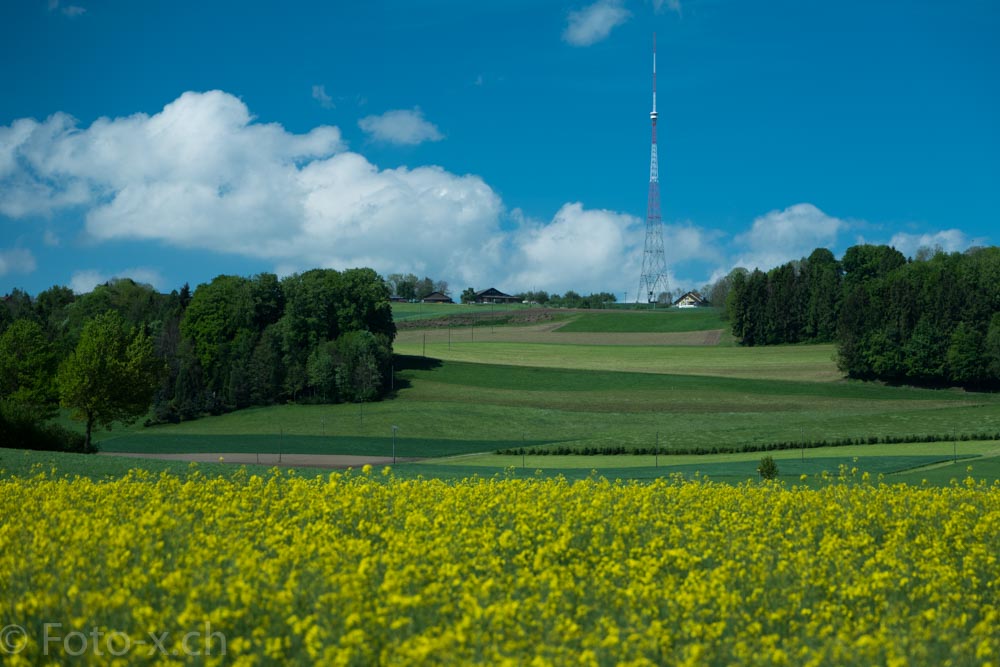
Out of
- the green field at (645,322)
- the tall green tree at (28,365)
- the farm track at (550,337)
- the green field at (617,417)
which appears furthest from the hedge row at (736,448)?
the green field at (645,322)

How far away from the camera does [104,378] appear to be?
5769 cm

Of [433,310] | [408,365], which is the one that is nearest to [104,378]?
[408,365]

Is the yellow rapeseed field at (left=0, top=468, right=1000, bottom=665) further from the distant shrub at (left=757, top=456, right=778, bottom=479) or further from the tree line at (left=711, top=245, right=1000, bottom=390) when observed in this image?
the tree line at (left=711, top=245, right=1000, bottom=390)

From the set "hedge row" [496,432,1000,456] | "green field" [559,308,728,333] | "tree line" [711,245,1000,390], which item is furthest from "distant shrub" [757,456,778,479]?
"green field" [559,308,728,333]

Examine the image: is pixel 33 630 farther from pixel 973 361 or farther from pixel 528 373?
pixel 973 361

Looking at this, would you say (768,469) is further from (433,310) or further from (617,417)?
(433,310)

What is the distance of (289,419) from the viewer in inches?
3017

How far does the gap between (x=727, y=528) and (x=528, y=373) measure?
78151 millimetres

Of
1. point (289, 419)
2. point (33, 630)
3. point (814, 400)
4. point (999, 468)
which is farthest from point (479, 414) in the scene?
point (33, 630)

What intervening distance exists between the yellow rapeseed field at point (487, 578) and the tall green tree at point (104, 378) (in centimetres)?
4511

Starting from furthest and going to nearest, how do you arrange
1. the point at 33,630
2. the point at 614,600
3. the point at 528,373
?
1. the point at 528,373
2. the point at 614,600
3. the point at 33,630

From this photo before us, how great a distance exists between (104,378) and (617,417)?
125ft

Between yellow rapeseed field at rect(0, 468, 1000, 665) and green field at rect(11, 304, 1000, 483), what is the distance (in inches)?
812

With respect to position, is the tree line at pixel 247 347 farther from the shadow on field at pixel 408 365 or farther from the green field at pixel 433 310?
the green field at pixel 433 310
